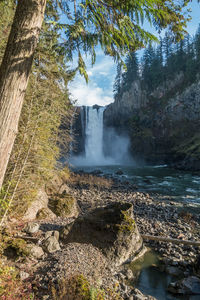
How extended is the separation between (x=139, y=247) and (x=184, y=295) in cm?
155

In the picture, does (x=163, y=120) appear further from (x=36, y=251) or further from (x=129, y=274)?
(x=36, y=251)

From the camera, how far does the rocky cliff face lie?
32.1m

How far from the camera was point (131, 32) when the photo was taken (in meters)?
3.54

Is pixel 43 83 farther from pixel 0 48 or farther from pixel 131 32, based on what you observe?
pixel 131 32

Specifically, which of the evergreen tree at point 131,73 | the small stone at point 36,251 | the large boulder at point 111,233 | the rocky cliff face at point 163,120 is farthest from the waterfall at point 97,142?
the small stone at point 36,251

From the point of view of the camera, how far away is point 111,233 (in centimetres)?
488

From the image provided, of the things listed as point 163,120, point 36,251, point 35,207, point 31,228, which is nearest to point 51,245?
point 36,251

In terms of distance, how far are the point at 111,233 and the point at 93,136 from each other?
130 feet

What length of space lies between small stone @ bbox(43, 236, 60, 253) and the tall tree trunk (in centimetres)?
272

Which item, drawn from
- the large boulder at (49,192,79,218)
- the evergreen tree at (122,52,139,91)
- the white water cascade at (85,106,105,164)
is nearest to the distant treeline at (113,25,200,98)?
the evergreen tree at (122,52,139,91)

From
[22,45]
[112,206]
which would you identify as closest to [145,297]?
[112,206]

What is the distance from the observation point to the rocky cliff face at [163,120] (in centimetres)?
3209

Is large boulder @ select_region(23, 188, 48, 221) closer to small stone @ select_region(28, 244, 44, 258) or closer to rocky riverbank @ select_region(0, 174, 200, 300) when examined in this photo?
rocky riverbank @ select_region(0, 174, 200, 300)

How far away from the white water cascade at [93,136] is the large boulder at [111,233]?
38283 millimetres
